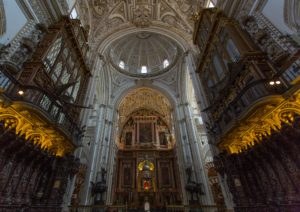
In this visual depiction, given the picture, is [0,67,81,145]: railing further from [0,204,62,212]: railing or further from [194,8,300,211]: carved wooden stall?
[194,8,300,211]: carved wooden stall

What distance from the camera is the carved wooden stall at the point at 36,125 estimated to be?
4961 mm

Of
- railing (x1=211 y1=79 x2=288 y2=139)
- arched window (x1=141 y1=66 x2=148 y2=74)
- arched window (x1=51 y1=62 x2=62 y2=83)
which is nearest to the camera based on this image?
railing (x1=211 y1=79 x2=288 y2=139)

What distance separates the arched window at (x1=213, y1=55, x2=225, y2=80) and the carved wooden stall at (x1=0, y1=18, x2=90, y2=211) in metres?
8.18

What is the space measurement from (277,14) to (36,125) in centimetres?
1043

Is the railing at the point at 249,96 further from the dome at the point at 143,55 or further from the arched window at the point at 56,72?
the dome at the point at 143,55

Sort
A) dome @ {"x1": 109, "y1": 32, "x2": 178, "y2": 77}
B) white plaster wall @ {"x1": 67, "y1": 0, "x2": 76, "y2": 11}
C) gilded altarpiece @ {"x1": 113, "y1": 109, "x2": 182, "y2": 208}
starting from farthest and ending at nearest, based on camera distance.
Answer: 1. dome @ {"x1": 109, "y1": 32, "x2": 178, "y2": 77}
2. gilded altarpiece @ {"x1": 113, "y1": 109, "x2": 182, "y2": 208}
3. white plaster wall @ {"x1": 67, "y1": 0, "x2": 76, "y2": 11}

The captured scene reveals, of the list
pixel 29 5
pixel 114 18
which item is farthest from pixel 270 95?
pixel 114 18

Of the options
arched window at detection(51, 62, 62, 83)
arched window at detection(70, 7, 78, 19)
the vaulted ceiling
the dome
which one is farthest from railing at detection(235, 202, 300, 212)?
the dome

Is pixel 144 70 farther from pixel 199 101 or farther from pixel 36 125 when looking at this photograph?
pixel 36 125

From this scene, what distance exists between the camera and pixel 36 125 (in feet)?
18.9

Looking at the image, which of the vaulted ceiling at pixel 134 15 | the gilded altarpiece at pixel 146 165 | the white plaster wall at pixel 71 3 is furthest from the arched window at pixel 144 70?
the white plaster wall at pixel 71 3

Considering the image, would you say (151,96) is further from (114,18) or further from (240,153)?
(240,153)

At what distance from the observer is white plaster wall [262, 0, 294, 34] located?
609cm

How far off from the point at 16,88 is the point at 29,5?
15.4 feet
